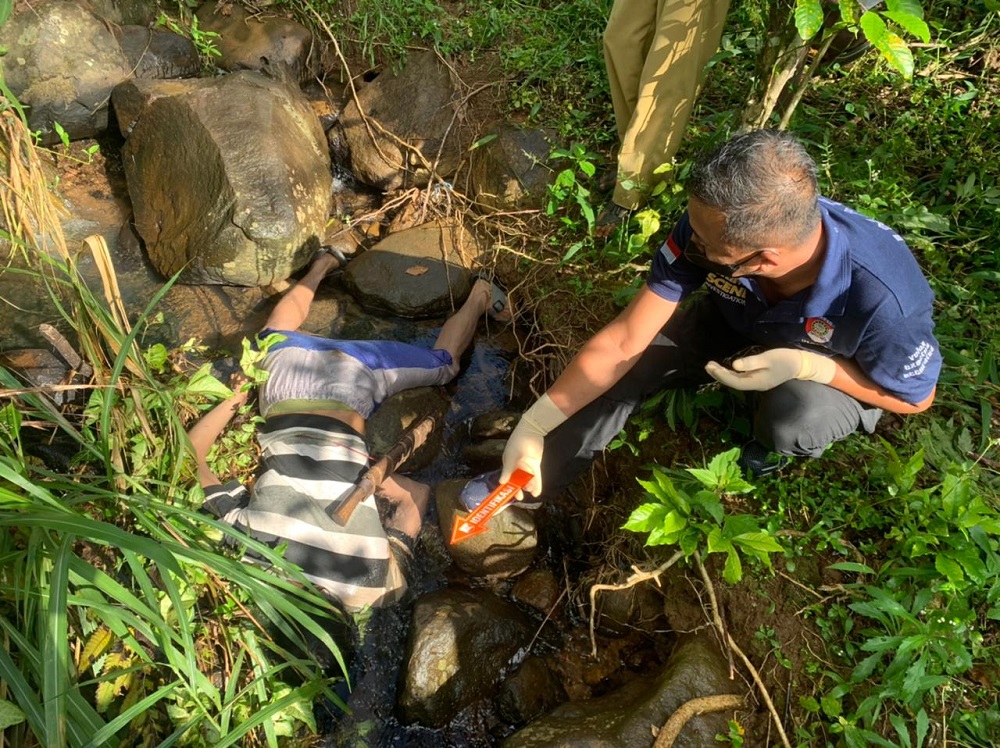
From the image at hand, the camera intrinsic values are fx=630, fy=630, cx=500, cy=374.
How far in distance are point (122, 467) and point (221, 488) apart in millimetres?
866

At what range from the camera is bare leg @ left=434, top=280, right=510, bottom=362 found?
11.9ft

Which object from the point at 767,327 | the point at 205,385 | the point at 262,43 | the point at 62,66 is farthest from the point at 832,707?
the point at 62,66

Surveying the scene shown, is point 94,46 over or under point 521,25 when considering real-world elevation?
under

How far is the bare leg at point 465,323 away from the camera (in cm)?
361

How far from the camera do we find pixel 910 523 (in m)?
2.15

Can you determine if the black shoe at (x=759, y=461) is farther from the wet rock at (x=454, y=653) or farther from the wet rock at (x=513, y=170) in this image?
the wet rock at (x=513, y=170)

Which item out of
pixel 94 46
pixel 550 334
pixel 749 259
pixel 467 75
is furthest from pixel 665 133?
pixel 94 46

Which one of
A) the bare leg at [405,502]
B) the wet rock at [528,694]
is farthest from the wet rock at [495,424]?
the wet rock at [528,694]

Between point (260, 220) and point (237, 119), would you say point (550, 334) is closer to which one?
point (260, 220)

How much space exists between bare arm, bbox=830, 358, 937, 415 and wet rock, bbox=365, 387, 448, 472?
6.77 ft

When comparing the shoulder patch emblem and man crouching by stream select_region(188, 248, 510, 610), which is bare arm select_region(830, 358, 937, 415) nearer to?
the shoulder patch emblem

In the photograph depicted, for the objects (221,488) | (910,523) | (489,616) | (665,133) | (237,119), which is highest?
(665,133)

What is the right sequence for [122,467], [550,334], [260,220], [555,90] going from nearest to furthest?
[122,467]
[550,334]
[260,220]
[555,90]

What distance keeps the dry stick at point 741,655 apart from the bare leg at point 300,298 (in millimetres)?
2439
